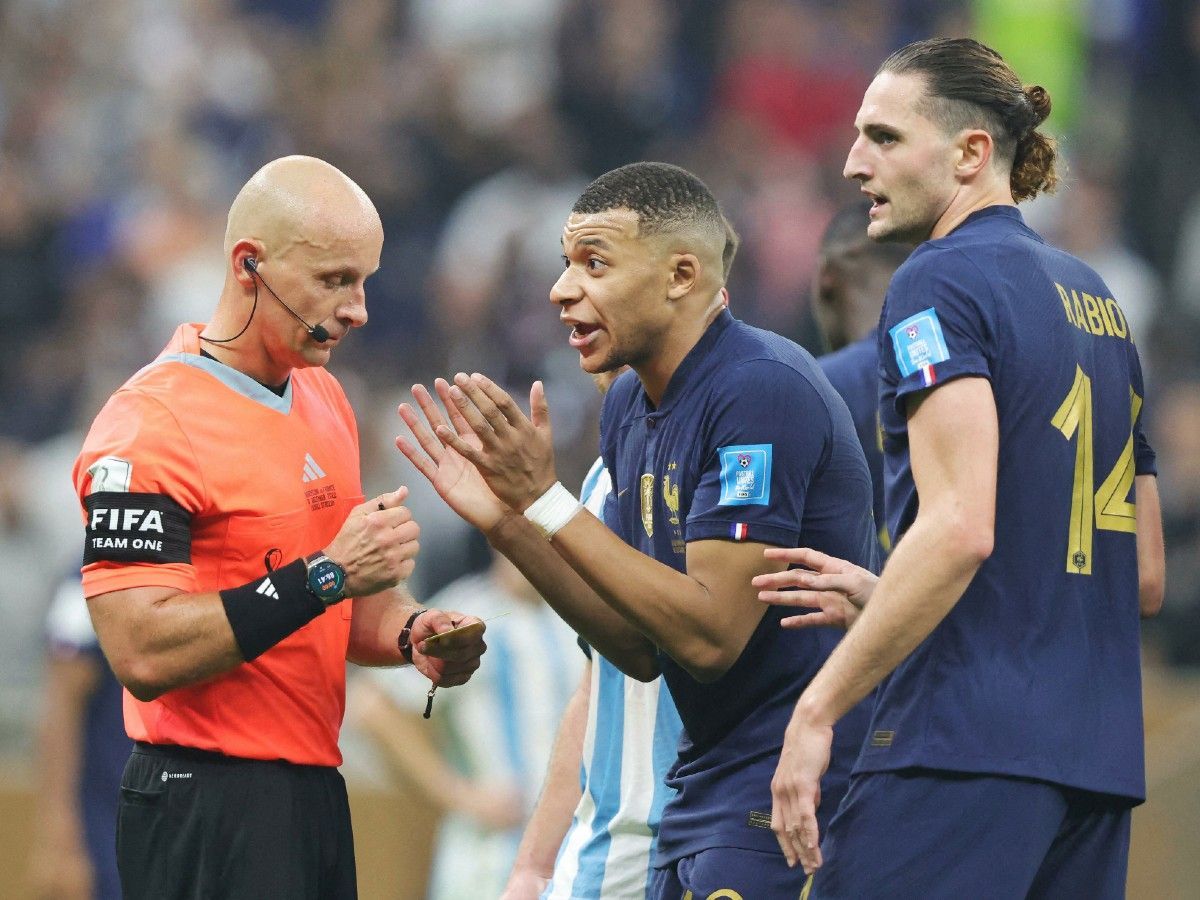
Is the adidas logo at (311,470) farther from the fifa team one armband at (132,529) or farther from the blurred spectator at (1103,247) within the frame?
the blurred spectator at (1103,247)

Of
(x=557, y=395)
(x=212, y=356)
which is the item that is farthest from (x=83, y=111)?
(x=212, y=356)

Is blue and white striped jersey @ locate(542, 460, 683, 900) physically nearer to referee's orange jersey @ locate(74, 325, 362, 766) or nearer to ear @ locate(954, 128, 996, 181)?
referee's orange jersey @ locate(74, 325, 362, 766)

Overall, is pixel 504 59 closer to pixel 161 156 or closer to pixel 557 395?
pixel 161 156

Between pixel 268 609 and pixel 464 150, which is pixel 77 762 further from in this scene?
pixel 464 150

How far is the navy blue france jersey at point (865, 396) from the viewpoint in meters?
5.39

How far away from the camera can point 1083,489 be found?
3809 mm

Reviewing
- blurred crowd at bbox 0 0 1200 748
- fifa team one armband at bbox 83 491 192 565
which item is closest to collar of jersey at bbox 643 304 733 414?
fifa team one armband at bbox 83 491 192 565

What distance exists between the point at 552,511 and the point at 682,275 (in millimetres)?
796

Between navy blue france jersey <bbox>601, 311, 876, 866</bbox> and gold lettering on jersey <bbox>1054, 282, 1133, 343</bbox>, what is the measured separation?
0.67 m

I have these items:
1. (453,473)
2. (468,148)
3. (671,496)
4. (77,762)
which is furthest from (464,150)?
(453,473)

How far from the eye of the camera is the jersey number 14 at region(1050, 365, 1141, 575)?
3.78 metres

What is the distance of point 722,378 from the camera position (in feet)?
14.2

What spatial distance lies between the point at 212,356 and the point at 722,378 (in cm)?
123

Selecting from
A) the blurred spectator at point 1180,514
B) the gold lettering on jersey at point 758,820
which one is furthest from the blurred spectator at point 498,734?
the gold lettering on jersey at point 758,820
